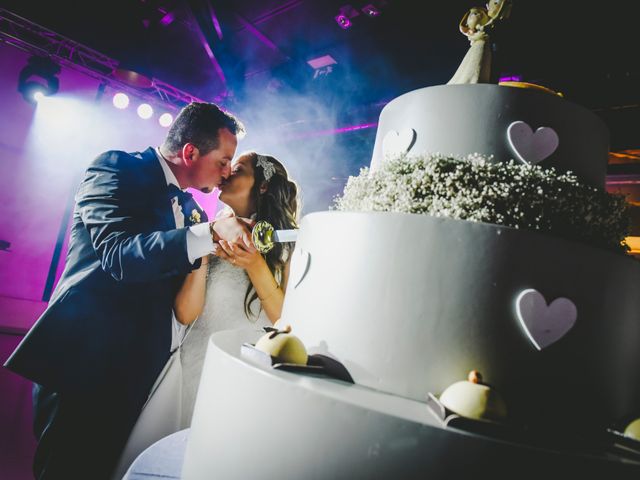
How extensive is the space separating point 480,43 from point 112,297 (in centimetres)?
234

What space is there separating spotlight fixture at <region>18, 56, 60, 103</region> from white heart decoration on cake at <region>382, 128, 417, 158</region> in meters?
8.01

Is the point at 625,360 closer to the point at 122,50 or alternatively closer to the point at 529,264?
the point at 529,264

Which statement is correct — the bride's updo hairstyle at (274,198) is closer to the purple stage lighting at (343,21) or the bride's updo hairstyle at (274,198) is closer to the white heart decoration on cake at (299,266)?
the white heart decoration on cake at (299,266)

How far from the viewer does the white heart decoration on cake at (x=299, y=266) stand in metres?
1.51

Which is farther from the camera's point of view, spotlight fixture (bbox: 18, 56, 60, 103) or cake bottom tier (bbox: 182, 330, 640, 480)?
spotlight fixture (bbox: 18, 56, 60, 103)

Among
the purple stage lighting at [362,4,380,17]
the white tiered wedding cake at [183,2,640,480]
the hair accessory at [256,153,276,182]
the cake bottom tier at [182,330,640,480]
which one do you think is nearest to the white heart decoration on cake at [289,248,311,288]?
the white tiered wedding cake at [183,2,640,480]

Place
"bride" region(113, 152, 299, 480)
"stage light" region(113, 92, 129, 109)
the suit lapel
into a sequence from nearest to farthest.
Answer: the suit lapel, "bride" region(113, 152, 299, 480), "stage light" region(113, 92, 129, 109)

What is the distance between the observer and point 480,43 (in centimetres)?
182

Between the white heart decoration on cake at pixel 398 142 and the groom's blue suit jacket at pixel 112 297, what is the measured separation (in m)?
1.09

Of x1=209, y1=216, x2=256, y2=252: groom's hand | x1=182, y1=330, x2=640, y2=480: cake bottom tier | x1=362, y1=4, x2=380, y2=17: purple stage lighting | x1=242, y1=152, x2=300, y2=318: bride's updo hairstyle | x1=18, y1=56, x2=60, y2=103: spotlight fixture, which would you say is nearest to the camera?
x1=182, y1=330, x2=640, y2=480: cake bottom tier

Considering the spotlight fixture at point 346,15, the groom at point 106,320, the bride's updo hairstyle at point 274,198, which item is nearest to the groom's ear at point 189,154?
the groom at point 106,320

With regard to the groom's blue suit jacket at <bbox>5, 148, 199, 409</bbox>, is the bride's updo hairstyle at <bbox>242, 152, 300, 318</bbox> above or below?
above

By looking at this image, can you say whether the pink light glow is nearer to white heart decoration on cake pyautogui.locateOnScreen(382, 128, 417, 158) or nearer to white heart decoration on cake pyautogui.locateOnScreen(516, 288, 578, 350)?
white heart decoration on cake pyautogui.locateOnScreen(382, 128, 417, 158)

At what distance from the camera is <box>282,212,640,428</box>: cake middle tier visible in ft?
3.80
